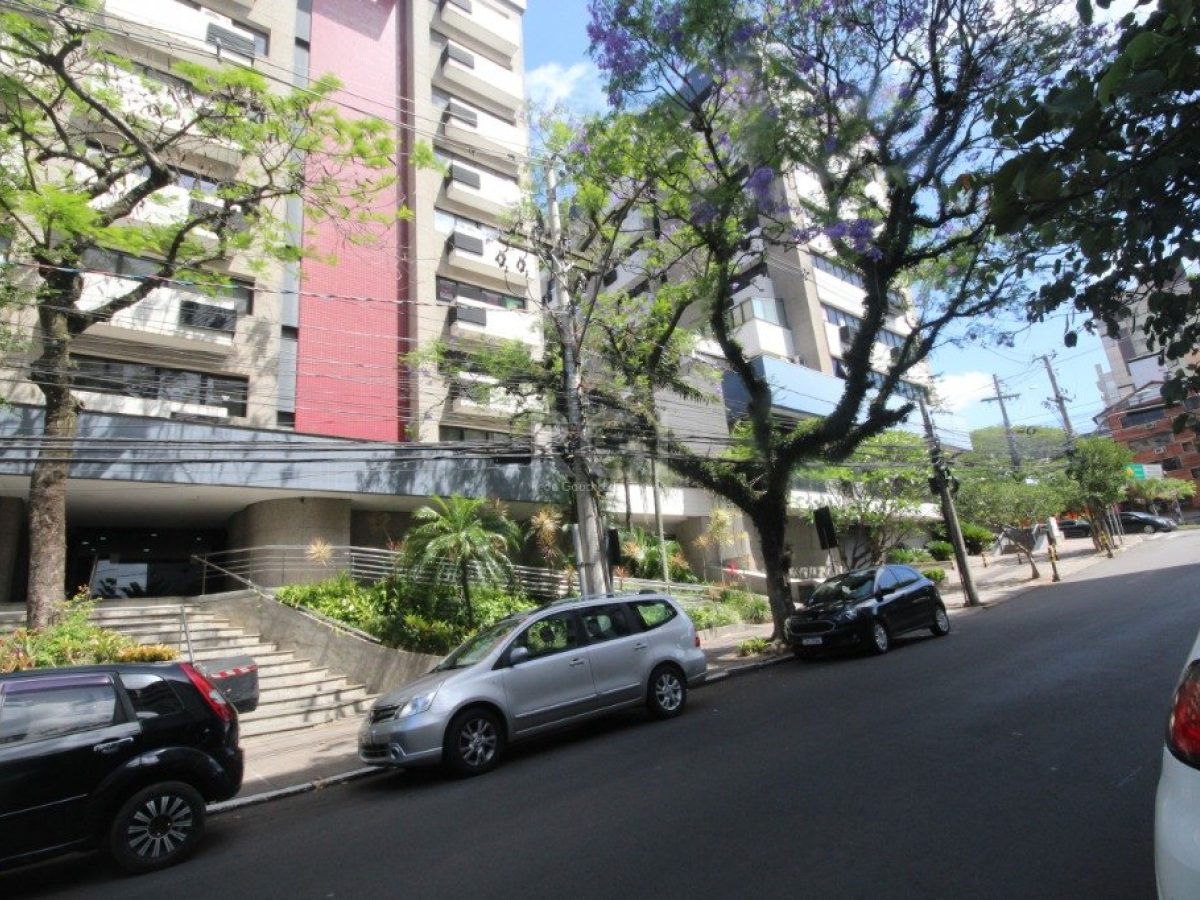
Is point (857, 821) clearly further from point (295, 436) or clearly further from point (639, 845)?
point (295, 436)

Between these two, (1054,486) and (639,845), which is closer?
(639,845)

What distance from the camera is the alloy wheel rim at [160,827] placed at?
519 centimetres

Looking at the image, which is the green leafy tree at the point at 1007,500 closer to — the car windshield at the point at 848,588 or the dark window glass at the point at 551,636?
the car windshield at the point at 848,588

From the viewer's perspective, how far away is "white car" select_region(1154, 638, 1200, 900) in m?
1.75

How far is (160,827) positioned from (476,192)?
22794 millimetres

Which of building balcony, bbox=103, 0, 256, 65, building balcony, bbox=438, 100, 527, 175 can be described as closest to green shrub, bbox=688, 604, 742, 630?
building balcony, bbox=438, 100, 527, 175

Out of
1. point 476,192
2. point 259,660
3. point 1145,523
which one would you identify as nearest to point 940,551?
point 1145,523

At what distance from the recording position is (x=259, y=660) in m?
12.6

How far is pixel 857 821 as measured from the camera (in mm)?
4355

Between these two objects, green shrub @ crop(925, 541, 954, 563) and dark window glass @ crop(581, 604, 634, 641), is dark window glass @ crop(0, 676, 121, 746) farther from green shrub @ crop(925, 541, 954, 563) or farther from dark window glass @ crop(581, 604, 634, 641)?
green shrub @ crop(925, 541, 954, 563)

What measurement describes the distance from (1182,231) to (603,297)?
50.2ft

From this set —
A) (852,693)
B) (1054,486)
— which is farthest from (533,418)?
(1054,486)

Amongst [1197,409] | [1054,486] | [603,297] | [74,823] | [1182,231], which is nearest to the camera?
[1182,231]

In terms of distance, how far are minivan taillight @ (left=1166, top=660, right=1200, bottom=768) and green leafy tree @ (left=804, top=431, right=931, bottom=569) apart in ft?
78.2
